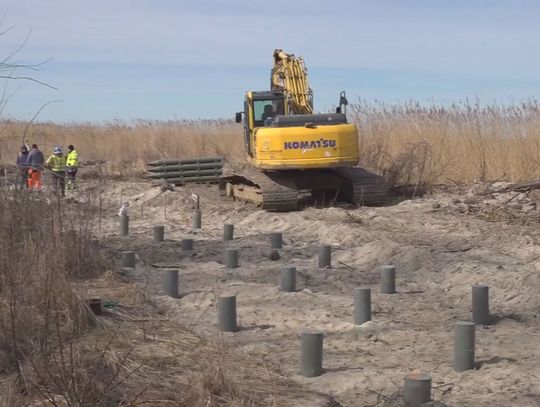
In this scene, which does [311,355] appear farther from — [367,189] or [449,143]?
[449,143]

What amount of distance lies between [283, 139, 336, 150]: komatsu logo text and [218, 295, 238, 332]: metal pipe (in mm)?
8179

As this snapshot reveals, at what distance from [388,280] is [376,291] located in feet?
1.00

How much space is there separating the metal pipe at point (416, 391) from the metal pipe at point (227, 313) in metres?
2.44

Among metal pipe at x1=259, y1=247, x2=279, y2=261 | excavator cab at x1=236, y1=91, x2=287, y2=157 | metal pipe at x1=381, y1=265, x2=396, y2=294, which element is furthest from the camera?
excavator cab at x1=236, y1=91, x2=287, y2=157

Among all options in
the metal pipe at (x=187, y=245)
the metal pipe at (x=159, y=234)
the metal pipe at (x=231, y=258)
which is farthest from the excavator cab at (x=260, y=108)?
the metal pipe at (x=231, y=258)

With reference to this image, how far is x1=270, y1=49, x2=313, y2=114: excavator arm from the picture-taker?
17609 mm

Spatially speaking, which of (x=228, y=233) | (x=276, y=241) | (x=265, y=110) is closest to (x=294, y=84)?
(x=265, y=110)

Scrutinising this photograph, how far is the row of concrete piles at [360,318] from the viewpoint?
17.1 ft

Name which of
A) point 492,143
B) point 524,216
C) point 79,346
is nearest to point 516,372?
point 79,346

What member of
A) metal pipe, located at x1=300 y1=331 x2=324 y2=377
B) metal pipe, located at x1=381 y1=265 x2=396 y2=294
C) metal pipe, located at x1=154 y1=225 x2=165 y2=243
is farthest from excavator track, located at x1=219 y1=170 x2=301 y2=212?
metal pipe, located at x1=300 y1=331 x2=324 y2=377

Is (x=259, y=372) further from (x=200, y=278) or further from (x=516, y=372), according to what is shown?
(x=200, y=278)

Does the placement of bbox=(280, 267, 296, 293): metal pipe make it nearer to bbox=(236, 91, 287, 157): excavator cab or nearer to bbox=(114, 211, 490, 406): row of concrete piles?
bbox=(114, 211, 490, 406): row of concrete piles

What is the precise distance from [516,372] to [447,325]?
162 centimetres

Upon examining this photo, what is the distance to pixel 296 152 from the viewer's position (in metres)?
15.5
